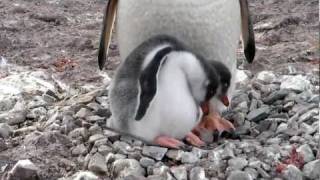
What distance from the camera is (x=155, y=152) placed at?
8.50 ft

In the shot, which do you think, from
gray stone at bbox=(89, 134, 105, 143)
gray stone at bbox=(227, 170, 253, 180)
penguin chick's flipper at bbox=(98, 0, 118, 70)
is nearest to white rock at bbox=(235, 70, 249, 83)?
penguin chick's flipper at bbox=(98, 0, 118, 70)

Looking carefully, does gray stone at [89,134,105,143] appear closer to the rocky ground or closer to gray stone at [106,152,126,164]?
the rocky ground

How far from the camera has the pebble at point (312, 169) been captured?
2.40 metres

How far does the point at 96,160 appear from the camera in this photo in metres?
2.58

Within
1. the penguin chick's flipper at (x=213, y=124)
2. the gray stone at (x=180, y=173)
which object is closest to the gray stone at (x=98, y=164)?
the gray stone at (x=180, y=173)

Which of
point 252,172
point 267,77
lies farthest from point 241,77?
point 252,172

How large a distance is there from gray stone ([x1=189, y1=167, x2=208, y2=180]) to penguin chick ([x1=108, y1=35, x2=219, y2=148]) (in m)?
0.18

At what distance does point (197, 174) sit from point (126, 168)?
240 mm

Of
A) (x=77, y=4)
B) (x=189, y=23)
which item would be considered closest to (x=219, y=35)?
(x=189, y=23)

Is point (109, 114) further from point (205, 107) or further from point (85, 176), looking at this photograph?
point (85, 176)

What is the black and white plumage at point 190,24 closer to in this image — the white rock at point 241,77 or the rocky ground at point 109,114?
the rocky ground at point 109,114

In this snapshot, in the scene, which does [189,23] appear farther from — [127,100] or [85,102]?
[85,102]

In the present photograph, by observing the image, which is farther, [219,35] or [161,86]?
[219,35]

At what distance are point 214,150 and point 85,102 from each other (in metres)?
0.88
